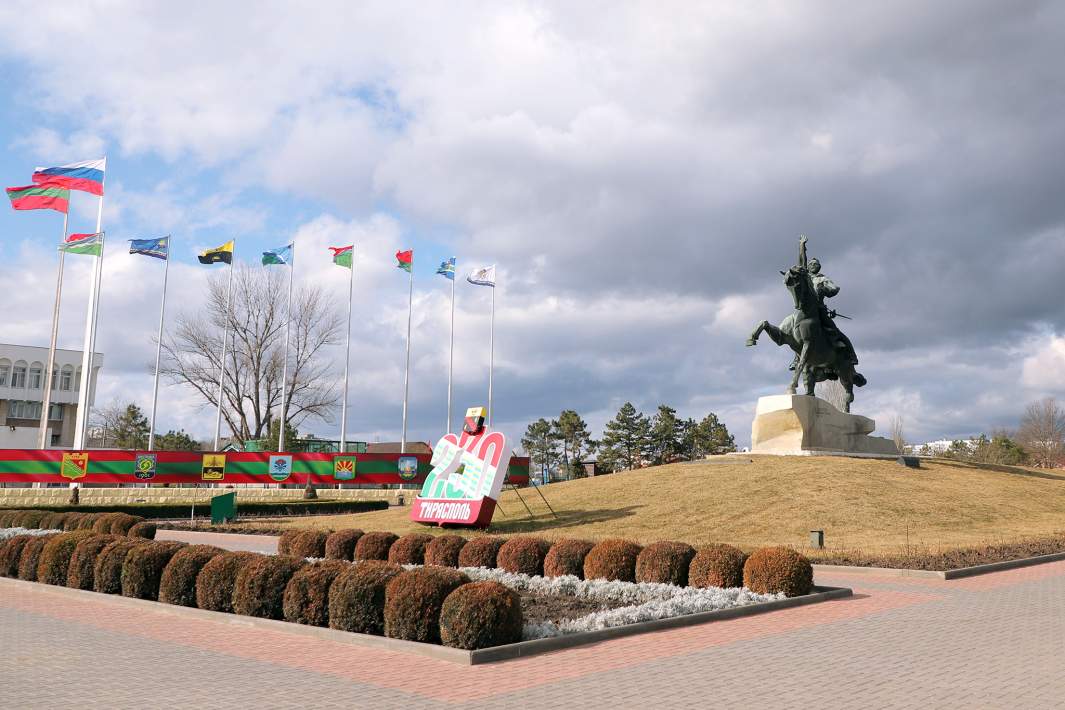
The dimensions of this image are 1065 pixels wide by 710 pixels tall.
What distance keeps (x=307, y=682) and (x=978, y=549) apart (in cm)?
1671

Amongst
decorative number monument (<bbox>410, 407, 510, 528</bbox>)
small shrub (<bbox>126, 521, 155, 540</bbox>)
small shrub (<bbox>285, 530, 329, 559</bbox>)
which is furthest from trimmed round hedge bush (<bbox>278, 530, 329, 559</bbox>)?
decorative number monument (<bbox>410, 407, 510, 528</bbox>)

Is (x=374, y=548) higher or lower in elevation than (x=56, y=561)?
higher

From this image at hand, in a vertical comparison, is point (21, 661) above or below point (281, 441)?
below

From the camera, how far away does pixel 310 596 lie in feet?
34.6

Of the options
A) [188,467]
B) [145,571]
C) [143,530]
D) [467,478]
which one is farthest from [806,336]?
[188,467]

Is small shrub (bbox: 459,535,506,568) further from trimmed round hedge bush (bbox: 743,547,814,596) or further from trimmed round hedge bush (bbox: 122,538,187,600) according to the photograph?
trimmed round hedge bush (bbox: 122,538,187,600)

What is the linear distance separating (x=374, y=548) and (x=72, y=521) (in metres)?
11.0

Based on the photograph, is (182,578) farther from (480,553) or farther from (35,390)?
(35,390)

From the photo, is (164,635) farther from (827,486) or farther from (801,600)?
(827,486)

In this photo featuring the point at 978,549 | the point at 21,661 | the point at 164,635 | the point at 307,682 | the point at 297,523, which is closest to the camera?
the point at 307,682

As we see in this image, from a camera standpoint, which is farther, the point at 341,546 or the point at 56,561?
the point at 341,546

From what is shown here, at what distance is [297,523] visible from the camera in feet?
108

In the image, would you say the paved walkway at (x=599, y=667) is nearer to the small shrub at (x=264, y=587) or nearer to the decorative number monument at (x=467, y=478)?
the small shrub at (x=264, y=587)

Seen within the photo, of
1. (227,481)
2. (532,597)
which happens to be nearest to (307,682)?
(532,597)
